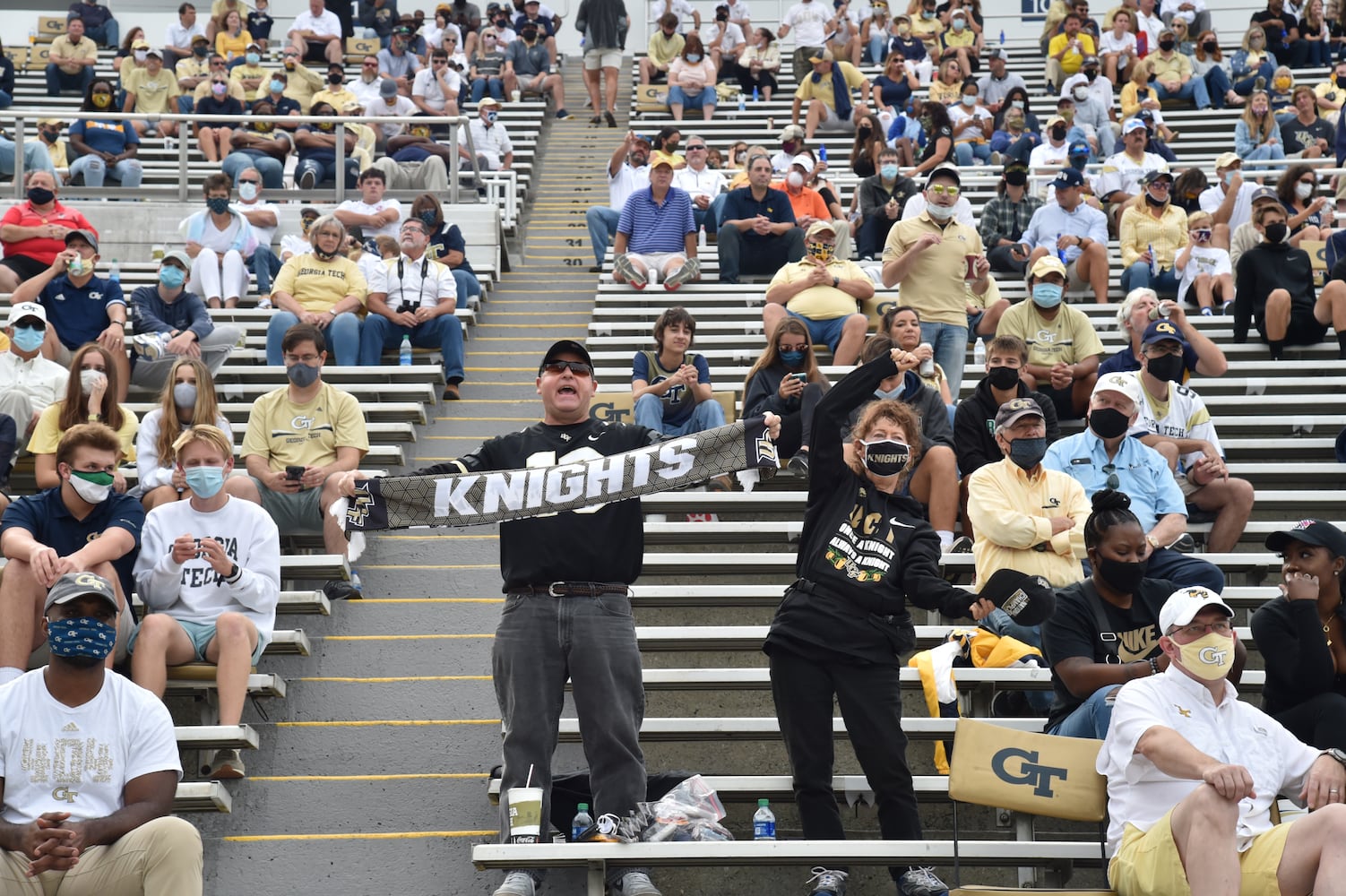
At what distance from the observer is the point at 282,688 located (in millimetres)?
6371

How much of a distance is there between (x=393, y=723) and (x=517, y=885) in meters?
1.56

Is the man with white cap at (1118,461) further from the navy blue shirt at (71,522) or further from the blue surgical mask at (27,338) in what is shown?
the blue surgical mask at (27,338)

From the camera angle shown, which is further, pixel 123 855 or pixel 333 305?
pixel 333 305

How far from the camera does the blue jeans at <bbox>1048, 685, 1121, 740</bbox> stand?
5.25 metres

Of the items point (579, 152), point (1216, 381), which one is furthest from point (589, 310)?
point (579, 152)

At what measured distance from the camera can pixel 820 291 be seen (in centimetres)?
975

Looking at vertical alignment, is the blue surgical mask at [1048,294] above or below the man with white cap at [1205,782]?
above

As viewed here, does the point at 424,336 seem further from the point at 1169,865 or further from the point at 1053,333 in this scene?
the point at 1169,865

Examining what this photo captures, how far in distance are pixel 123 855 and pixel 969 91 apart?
13.7 metres

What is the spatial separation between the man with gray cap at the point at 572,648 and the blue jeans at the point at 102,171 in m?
9.45

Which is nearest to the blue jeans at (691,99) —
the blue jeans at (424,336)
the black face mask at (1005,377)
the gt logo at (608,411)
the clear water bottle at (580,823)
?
the blue jeans at (424,336)

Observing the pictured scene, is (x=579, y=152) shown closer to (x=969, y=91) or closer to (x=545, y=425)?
(x=969, y=91)

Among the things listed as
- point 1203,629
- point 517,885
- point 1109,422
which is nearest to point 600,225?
point 1109,422

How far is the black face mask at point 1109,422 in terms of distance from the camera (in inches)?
279
